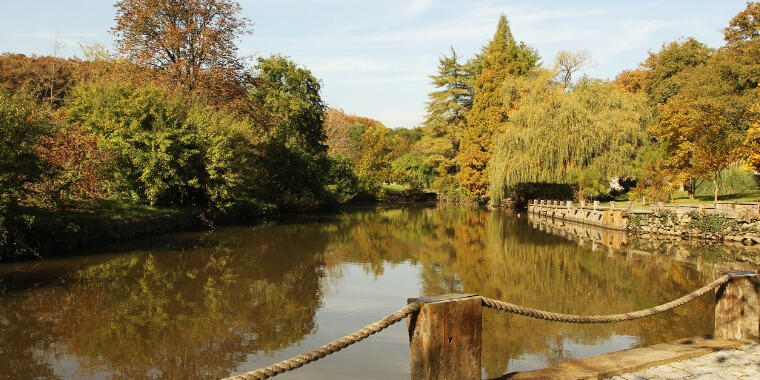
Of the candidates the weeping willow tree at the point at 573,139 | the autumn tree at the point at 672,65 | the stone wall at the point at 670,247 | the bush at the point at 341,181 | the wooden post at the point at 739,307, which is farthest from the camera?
the bush at the point at 341,181

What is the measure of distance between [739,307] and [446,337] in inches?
139

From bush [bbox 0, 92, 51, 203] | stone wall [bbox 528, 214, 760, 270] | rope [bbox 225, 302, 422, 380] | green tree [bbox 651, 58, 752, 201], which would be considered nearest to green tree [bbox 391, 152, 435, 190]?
stone wall [bbox 528, 214, 760, 270]

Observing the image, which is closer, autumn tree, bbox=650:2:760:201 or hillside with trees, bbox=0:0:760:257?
hillside with trees, bbox=0:0:760:257

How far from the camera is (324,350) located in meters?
3.71

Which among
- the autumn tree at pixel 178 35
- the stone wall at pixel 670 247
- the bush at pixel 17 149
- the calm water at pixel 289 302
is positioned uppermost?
the autumn tree at pixel 178 35

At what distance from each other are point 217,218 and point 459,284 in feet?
57.0

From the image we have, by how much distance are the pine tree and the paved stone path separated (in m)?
45.5

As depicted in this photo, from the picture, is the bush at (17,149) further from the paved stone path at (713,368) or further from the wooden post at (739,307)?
the wooden post at (739,307)

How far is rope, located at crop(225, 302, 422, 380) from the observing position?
3.39 m

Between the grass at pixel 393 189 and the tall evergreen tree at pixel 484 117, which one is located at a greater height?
the tall evergreen tree at pixel 484 117

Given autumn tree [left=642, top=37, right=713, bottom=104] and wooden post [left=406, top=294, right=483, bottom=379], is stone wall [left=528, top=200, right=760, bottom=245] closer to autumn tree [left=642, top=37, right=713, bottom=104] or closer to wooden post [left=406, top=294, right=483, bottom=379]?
autumn tree [left=642, top=37, right=713, bottom=104]

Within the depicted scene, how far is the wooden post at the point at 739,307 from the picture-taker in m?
5.48

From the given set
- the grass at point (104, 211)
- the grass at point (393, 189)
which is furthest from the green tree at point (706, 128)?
the grass at point (393, 189)

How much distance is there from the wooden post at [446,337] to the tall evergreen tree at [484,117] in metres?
38.1
